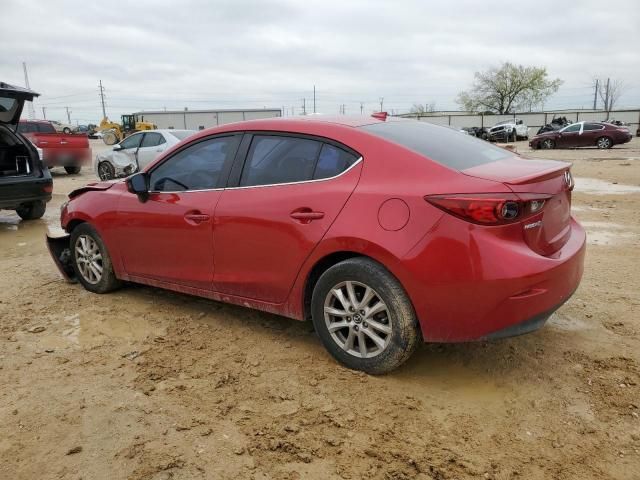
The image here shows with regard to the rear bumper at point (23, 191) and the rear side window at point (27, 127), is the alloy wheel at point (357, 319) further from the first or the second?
the rear side window at point (27, 127)

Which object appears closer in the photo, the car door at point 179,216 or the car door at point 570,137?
the car door at point 179,216

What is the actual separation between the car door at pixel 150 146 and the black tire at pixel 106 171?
63.3 inches

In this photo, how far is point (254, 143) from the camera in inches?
146

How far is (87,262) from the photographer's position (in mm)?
4848

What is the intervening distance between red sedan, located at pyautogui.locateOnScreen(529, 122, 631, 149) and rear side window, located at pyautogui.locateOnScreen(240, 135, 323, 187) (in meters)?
26.6

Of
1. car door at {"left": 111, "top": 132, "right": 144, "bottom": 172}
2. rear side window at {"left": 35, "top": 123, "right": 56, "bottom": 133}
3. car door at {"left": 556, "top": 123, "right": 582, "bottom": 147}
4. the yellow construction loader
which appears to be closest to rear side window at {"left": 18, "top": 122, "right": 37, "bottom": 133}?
rear side window at {"left": 35, "top": 123, "right": 56, "bottom": 133}

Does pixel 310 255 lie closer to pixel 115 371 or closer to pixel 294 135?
pixel 294 135

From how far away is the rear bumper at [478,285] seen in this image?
269 cm

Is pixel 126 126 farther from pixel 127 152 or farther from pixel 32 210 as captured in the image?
pixel 32 210

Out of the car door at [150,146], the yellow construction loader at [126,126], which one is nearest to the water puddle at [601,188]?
the car door at [150,146]

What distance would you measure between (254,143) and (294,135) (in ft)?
1.13

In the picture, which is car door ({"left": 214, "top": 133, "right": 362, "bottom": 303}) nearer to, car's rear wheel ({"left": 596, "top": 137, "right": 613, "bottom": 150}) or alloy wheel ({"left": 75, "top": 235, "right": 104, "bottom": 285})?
alloy wheel ({"left": 75, "top": 235, "right": 104, "bottom": 285})

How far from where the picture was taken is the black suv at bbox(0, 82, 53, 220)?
782cm

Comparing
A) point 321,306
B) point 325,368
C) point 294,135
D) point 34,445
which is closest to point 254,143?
point 294,135
